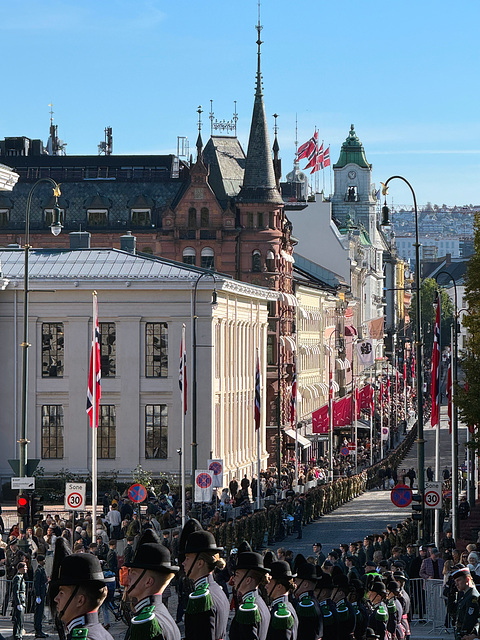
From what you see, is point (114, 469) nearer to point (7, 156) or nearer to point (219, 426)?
point (219, 426)

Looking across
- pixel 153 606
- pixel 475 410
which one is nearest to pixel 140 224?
pixel 475 410

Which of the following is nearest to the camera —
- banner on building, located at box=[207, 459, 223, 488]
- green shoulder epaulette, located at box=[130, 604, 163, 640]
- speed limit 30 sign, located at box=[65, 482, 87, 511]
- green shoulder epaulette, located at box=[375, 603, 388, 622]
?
green shoulder epaulette, located at box=[130, 604, 163, 640]

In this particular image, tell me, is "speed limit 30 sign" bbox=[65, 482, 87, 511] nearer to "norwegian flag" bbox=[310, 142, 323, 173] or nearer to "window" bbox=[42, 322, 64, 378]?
"window" bbox=[42, 322, 64, 378]

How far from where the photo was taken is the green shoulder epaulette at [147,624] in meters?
10.1

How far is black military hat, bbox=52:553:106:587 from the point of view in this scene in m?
9.74

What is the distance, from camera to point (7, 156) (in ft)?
322

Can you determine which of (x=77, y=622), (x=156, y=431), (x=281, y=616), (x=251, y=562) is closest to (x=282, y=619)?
(x=281, y=616)

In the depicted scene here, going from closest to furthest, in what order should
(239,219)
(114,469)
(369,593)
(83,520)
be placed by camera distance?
(369,593)
(83,520)
(114,469)
(239,219)

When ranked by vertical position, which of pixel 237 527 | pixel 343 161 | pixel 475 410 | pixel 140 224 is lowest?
pixel 237 527

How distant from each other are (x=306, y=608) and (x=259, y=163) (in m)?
72.1

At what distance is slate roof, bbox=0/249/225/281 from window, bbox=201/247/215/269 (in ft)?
79.0

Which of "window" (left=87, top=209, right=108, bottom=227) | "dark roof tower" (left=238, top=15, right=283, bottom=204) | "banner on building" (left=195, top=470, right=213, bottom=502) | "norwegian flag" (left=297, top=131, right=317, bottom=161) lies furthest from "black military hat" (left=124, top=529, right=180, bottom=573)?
"norwegian flag" (left=297, top=131, right=317, bottom=161)

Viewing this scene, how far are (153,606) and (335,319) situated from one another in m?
117

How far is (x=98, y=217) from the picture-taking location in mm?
91312
